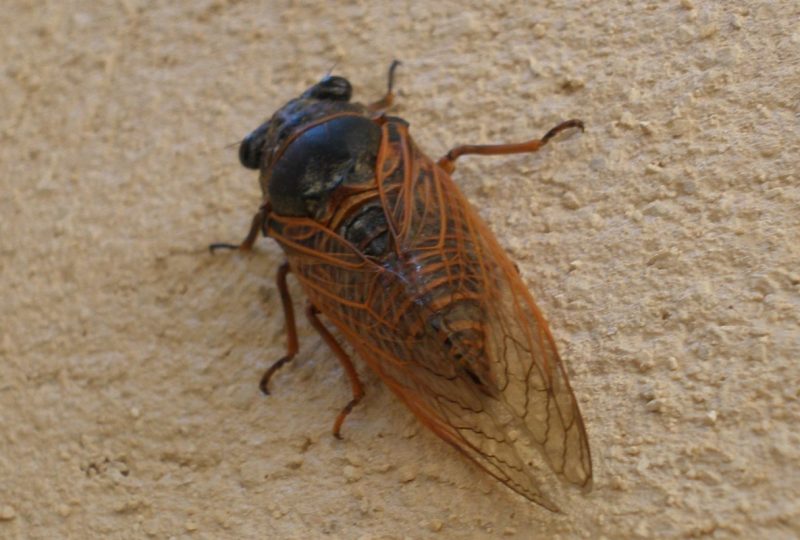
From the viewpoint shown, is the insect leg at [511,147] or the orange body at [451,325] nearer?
the orange body at [451,325]

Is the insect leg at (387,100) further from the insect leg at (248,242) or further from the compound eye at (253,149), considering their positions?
the insect leg at (248,242)

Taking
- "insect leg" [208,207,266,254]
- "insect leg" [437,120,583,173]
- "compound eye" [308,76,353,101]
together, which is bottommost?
"insect leg" [208,207,266,254]

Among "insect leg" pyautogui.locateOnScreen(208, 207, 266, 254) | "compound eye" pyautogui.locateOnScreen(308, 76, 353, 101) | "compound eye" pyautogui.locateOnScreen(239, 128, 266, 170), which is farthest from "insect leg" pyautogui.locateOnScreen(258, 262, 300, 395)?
"compound eye" pyautogui.locateOnScreen(308, 76, 353, 101)

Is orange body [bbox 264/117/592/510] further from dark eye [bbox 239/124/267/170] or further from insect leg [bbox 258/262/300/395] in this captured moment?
dark eye [bbox 239/124/267/170]

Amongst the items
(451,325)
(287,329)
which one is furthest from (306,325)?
(451,325)

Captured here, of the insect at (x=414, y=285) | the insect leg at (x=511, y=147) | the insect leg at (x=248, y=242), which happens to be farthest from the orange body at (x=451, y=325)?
the insect leg at (x=248, y=242)

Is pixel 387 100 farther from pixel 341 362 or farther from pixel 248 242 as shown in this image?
pixel 341 362

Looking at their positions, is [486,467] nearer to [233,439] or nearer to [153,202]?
[233,439]
